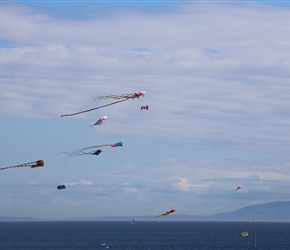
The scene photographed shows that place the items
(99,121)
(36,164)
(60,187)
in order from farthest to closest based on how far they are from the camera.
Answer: (60,187), (99,121), (36,164)

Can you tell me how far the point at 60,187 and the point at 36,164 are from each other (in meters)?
28.6

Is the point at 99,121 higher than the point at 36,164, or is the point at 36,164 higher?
the point at 99,121

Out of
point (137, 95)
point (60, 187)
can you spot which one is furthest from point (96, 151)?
point (60, 187)

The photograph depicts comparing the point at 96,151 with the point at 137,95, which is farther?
the point at 96,151

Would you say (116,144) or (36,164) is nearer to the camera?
(36,164)

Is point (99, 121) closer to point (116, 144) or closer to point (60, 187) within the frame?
point (116, 144)

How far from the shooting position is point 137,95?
58.6 meters

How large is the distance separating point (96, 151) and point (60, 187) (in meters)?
19.4

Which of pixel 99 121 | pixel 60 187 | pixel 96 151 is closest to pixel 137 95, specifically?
pixel 99 121

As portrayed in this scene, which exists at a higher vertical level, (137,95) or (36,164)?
(137,95)

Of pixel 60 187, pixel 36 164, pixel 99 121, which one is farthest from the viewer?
pixel 60 187

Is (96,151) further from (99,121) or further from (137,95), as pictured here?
(137,95)

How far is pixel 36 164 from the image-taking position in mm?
56812

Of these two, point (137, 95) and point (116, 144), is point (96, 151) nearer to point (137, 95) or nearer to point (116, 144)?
point (116, 144)
